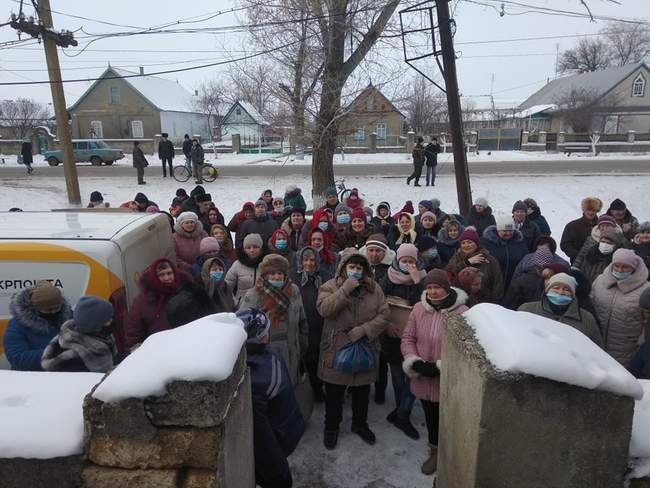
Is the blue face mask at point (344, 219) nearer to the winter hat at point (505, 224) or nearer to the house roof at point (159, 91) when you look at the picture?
the winter hat at point (505, 224)

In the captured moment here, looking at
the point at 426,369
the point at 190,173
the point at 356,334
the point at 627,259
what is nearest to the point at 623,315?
the point at 627,259

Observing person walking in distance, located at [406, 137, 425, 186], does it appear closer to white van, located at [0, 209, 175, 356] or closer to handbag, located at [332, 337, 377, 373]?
handbag, located at [332, 337, 377, 373]

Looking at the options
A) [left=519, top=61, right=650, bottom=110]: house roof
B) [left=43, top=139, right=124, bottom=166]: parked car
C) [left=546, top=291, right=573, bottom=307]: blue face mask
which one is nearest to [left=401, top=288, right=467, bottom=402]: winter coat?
[left=546, top=291, right=573, bottom=307]: blue face mask

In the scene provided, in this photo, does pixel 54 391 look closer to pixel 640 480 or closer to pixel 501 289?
pixel 640 480

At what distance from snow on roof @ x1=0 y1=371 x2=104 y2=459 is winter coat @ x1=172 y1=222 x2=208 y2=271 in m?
3.68

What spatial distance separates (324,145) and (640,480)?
1305cm

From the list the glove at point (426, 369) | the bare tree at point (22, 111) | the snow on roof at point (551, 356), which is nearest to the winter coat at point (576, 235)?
the glove at point (426, 369)

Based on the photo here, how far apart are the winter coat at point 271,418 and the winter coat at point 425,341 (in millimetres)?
1146

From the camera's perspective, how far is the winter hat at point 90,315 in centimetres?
307

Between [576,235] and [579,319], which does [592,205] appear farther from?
[579,319]

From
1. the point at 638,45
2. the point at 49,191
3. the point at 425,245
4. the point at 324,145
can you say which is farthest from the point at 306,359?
the point at 638,45

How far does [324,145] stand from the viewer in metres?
14.3

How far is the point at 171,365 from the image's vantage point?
174 cm

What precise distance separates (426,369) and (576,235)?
13.6ft
